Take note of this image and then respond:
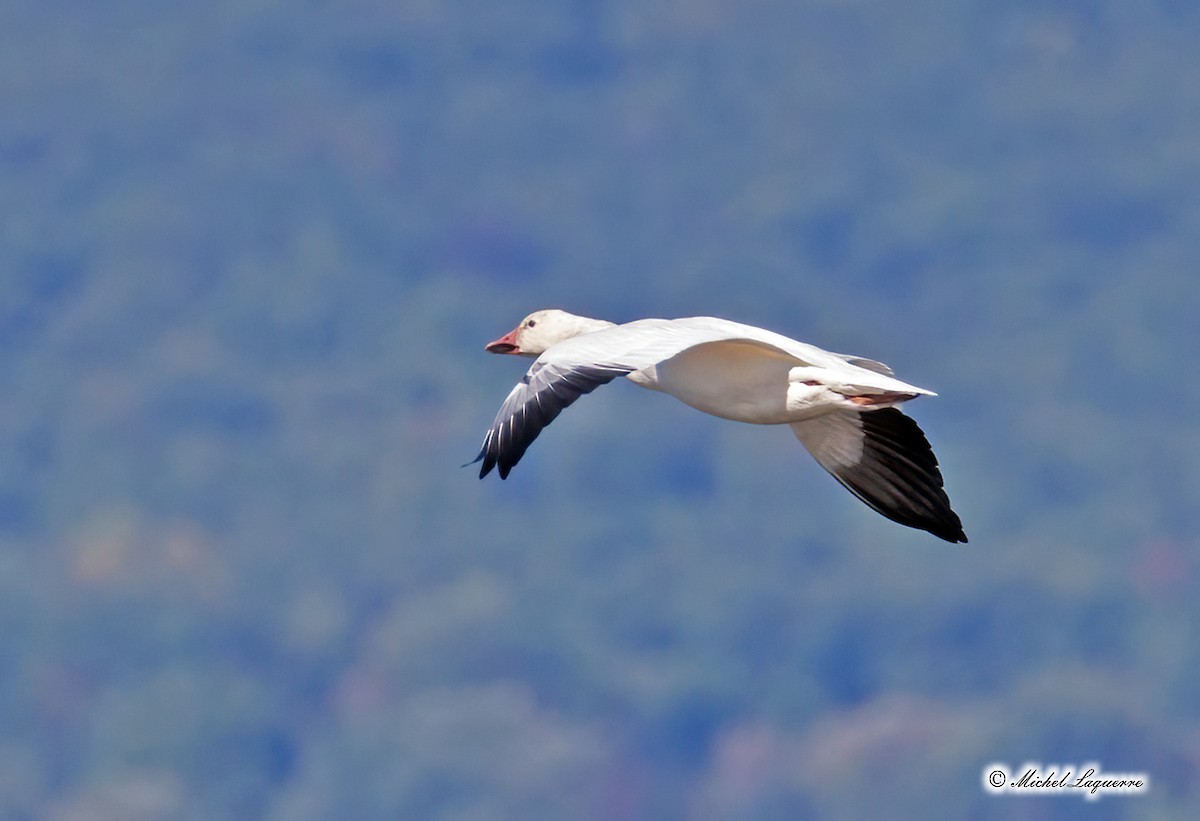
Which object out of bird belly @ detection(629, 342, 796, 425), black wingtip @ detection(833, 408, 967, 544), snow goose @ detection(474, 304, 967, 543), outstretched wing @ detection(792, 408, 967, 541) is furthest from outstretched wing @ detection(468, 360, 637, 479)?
black wingtip @ detection(833, 408, 967, 544)

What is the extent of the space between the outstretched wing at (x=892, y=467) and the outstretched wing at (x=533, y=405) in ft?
12.6

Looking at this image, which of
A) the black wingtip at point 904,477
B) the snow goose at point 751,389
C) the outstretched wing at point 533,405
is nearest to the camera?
the outstretched wing at point 533,405

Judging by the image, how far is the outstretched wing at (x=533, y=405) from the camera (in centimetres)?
1474

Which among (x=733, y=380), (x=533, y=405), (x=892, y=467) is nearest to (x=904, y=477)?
(x=892, y=467)

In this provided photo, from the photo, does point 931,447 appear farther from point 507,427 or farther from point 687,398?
point 507,427

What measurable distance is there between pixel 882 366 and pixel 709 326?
72.4 inches

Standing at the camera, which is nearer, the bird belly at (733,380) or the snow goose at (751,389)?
the snow goose at (751,389)

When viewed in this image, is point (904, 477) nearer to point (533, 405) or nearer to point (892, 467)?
point (892, 467)

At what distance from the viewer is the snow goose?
15.0 meters

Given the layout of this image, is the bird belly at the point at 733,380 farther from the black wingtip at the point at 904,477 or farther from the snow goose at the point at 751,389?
the black wingtip at the point at 904,477

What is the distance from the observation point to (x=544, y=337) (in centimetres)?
1881

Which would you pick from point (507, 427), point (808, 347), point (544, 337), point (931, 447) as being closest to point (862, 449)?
point (931, 447)

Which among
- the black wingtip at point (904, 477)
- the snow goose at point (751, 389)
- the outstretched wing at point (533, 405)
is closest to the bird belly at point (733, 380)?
the snow goose at point (751, 389)

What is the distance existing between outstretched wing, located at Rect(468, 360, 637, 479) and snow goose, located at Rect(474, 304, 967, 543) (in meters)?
Result: 0.01
